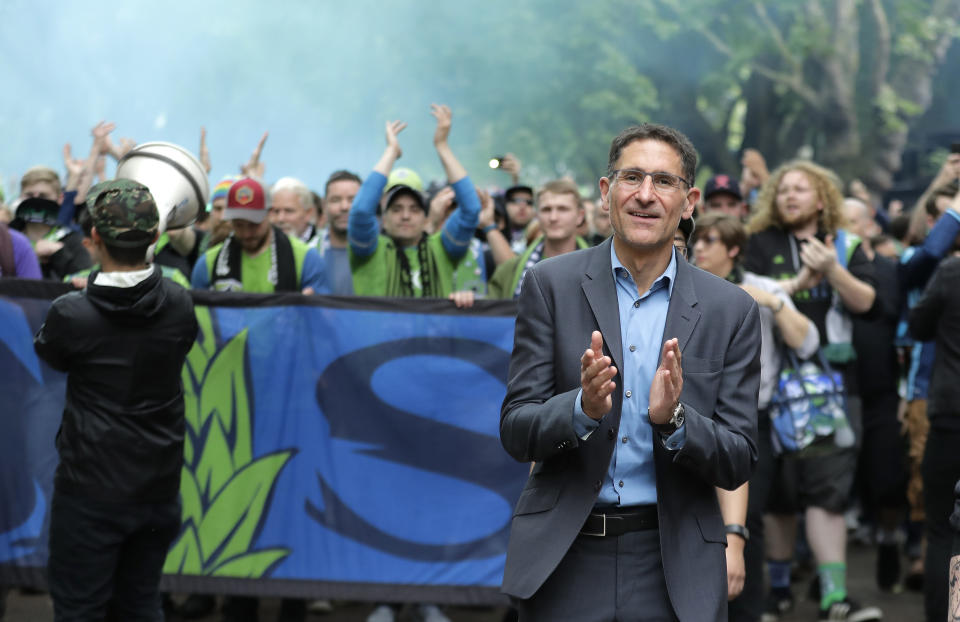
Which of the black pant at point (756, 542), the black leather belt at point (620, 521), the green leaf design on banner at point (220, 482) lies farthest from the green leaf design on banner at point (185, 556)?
the black leather belt at point (620, 521)

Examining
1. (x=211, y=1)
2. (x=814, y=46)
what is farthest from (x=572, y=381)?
(x=211, y=1)

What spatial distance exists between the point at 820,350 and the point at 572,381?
12.1 ft

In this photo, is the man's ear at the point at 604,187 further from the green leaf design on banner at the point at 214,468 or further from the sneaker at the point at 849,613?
the sneaker at the point at 849,613

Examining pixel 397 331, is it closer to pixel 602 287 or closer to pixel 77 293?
pixel 77 293

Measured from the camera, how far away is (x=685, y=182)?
3281 millimetres

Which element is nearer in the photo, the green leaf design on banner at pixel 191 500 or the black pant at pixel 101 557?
the black pant at pixel 101 557

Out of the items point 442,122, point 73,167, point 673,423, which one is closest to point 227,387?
point 442,122

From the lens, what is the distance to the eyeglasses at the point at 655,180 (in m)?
3.23

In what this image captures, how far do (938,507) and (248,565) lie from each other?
3.35 m

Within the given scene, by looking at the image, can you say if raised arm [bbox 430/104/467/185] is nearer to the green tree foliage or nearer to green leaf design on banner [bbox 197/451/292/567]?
green leaf design on banner [bbox 197/451/292/567]

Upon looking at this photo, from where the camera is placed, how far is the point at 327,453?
250 inches

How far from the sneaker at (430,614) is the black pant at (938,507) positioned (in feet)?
8.35

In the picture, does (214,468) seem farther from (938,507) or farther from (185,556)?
(938,507)

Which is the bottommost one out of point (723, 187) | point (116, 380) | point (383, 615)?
point (383, 615)
